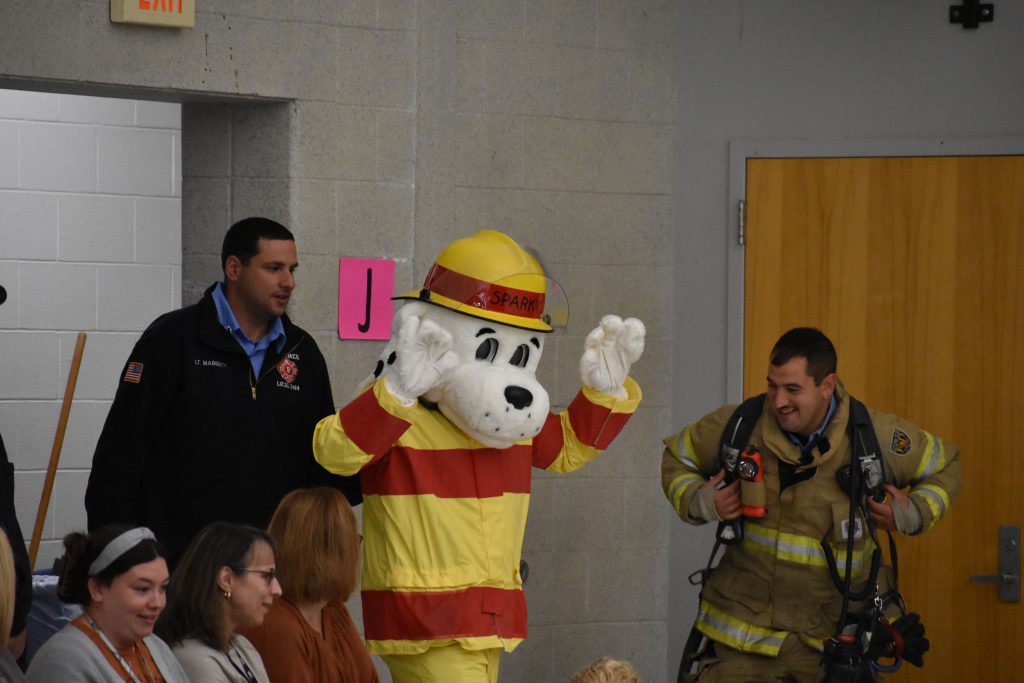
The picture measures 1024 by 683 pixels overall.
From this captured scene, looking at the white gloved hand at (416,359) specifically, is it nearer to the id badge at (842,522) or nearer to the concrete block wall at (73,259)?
the id badge at (842,522)

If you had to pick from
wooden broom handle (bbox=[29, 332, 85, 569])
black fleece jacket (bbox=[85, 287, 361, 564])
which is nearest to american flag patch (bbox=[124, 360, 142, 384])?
black fleece jacket (bbox=[85, 287, 361, 564])

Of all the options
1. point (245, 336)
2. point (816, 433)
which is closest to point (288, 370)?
point (245, 336)

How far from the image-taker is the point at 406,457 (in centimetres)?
410

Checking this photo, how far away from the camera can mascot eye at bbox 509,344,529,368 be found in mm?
4195

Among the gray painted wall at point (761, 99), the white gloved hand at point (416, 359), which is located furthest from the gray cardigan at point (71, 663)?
the gray painted wall at point (761, 99)

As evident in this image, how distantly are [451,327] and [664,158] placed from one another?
180cm

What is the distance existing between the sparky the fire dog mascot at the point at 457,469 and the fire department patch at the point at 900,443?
0.89 m

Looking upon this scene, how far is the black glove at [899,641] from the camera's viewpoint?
448 centimetres

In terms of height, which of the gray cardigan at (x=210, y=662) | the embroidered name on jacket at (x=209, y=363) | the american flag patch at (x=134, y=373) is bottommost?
the gray cardigan at (x=210, y=662)

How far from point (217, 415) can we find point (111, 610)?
1.02 metres

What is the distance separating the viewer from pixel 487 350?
4152 mm

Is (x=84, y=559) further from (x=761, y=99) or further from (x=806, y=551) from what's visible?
(x=761, y=99)

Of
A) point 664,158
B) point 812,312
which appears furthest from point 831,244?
point 664,158

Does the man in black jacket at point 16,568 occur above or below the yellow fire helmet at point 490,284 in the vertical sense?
below
